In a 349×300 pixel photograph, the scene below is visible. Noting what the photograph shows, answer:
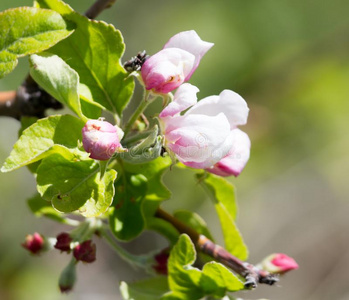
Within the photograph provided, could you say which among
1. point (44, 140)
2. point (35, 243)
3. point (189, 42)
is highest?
point (189, 42)

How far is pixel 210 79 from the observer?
3.33 metres

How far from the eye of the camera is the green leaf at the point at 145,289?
1.01 metres

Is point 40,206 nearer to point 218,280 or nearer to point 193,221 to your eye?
point 193,221

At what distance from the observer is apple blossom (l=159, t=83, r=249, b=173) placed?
2.65 ft

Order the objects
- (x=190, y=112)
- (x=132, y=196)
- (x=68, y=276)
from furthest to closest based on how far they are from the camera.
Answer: (x=68, y=276)
(x=132, y=196)
(x=190, y=112)

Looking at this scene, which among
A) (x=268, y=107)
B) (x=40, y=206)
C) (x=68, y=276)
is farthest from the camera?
(x=268, y=107)

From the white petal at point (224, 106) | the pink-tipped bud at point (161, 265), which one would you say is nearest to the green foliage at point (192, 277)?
the pink-tipped bud at point (161, 265)

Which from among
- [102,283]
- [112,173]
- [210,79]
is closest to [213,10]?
[210,79]

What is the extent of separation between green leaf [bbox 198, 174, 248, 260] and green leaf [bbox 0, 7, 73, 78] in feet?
1.30

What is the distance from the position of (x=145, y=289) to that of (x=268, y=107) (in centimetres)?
265

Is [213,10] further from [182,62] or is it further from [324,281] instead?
[182,62]

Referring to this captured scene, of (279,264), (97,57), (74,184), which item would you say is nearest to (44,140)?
(74,184)

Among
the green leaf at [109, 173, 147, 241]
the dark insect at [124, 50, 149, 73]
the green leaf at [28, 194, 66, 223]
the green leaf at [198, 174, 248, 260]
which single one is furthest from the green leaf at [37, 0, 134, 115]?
the green leaf at [28, 194, 66, 223]

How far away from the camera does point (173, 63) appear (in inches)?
33.2
